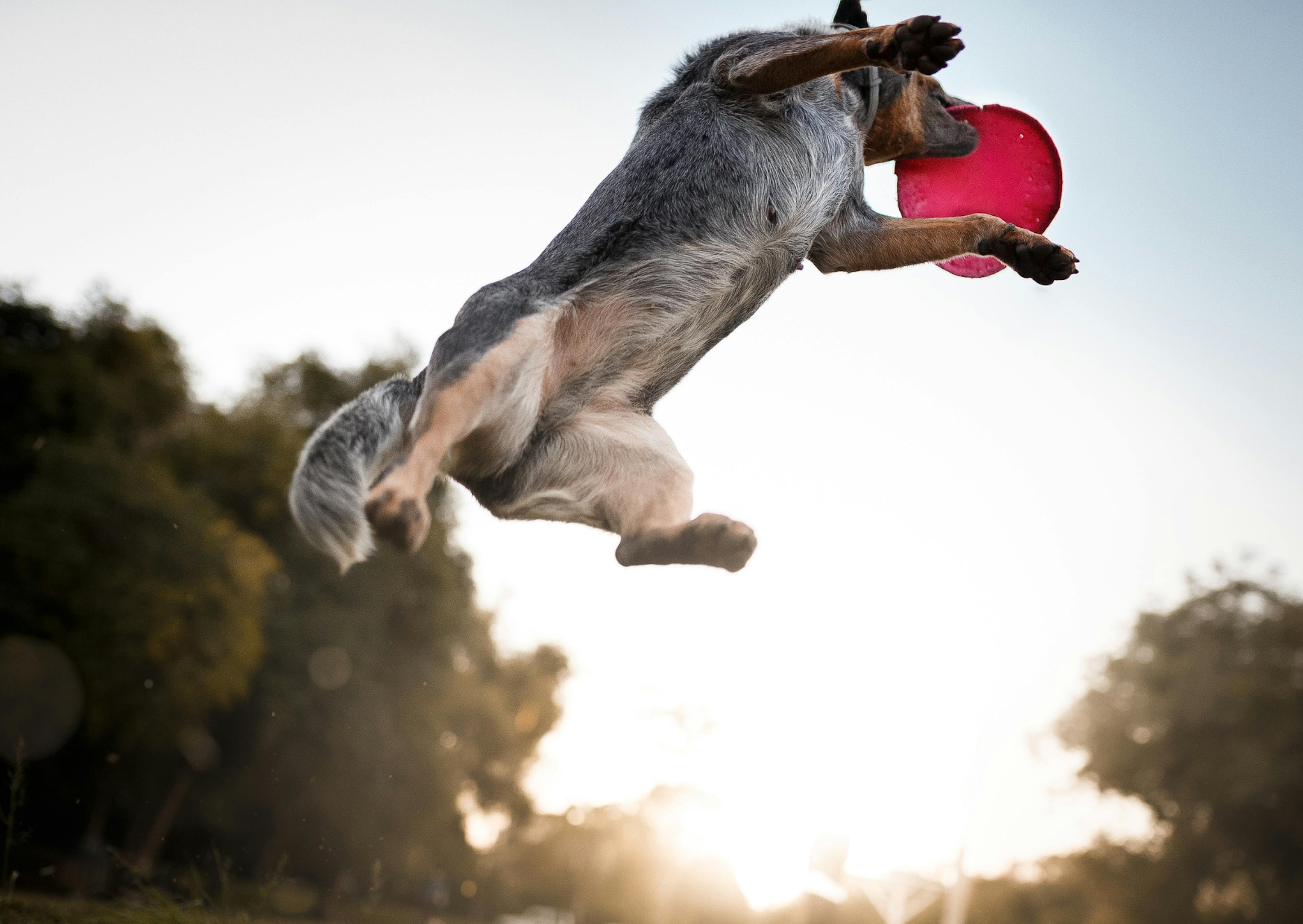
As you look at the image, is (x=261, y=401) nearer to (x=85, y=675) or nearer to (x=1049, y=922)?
(x=85, y=675)

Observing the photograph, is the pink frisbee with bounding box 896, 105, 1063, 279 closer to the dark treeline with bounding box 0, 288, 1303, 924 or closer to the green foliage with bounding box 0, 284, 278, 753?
the dark treeline with bounding box 0, 288, 1303, 924

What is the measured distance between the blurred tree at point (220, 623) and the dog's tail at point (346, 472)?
13578 mm

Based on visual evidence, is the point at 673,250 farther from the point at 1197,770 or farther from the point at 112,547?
the point at 1197,770

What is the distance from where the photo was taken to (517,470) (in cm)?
384

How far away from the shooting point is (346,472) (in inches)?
131

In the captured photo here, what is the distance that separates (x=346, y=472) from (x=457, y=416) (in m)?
0.47

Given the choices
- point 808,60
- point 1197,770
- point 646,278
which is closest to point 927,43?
point 808,60

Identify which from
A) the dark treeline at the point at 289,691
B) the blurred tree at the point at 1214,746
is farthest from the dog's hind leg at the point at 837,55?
the blurred tree at the point at 1214,746

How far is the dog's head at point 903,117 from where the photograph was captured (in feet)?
15.1

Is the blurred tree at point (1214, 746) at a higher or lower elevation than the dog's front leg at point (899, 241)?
higher

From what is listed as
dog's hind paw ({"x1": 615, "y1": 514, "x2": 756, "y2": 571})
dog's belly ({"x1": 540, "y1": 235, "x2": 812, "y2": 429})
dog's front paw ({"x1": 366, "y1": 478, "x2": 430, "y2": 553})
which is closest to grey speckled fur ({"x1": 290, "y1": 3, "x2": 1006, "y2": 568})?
dog's belly ({"x1": 540, "y1": 235, "x2": 812, "y2": 429})

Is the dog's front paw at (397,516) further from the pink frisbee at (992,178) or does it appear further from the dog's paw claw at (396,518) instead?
the pink frisbee at (992,178)

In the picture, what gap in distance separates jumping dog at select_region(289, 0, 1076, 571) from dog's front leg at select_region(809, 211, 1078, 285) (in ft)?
0.11

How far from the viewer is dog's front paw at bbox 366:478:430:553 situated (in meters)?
2.84
